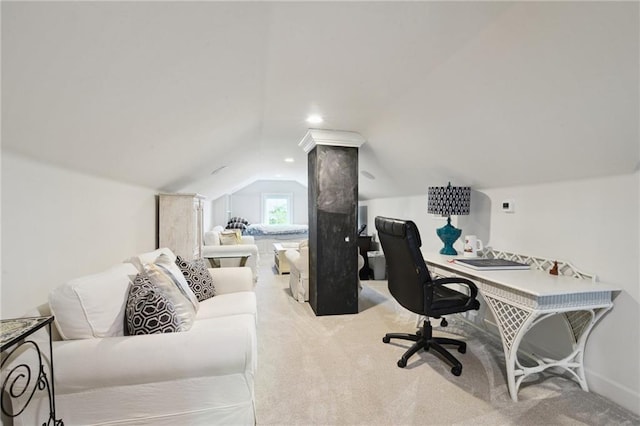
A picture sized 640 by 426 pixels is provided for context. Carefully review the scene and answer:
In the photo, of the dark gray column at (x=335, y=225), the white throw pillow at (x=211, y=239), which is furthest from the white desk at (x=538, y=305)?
the white throw pillow at (x=211, y=239)

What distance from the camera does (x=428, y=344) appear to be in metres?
Result: 2.48

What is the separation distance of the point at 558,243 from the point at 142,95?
10.2ft

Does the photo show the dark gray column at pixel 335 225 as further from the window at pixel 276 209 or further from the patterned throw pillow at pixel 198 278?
the window at pixel 276 209

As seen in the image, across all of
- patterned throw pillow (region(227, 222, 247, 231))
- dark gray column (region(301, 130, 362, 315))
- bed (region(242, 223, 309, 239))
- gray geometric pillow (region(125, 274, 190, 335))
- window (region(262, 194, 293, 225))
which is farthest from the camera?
window (region(262, 194, 293, 225))

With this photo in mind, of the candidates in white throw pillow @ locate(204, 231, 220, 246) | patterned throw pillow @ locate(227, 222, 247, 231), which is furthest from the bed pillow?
patterned throw pillow @ locate(227, 222, 247, 231)

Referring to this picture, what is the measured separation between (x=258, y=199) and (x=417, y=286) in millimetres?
7913

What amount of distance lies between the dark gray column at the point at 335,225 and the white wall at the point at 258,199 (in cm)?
605

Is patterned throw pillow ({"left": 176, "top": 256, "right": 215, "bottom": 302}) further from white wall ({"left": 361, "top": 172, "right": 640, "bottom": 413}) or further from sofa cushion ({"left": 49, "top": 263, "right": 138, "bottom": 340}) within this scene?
white wall ({"left": 361, "top": 172, "right": 640, "bottom": 413})

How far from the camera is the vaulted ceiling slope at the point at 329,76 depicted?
117cm

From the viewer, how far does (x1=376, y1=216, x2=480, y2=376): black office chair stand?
2.20 metres

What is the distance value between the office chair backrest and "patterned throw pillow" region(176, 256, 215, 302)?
1650 millimetres

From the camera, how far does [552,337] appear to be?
233cm

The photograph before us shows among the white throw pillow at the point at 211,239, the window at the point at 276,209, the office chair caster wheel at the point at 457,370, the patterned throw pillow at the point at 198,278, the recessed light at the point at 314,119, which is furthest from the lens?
the window at the point at 276,209

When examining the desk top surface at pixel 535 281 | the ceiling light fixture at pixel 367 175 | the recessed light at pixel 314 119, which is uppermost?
the recessed light at pixel 314 119
